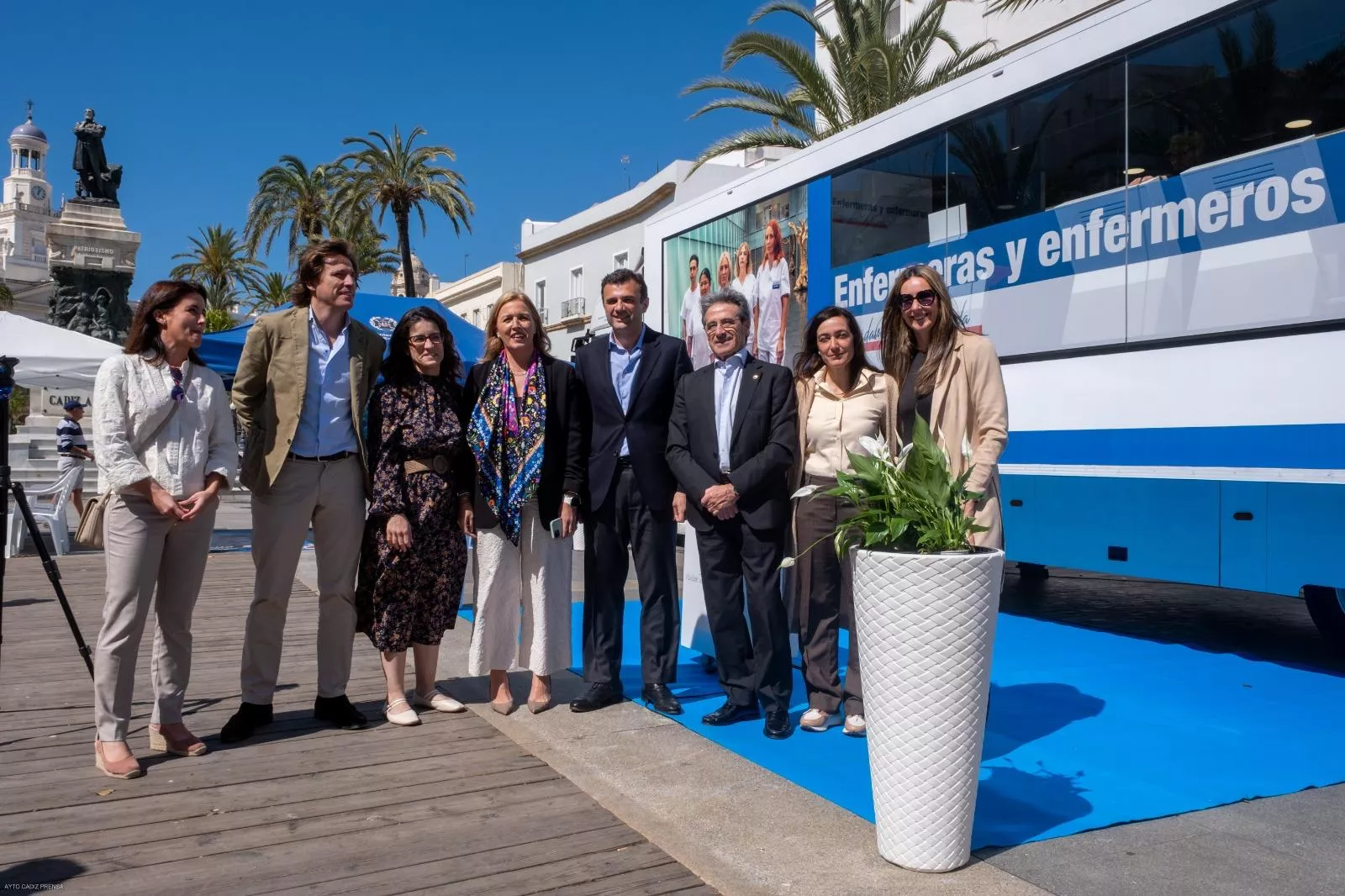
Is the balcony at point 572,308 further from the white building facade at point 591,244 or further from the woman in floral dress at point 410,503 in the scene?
the woman in floral dress at point 410,503

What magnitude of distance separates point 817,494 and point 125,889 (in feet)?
8.79

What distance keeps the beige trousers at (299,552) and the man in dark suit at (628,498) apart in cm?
111

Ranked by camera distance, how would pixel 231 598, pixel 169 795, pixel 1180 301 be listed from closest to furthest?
pixel 169 795
pixel 1180 301
pixel 231 598

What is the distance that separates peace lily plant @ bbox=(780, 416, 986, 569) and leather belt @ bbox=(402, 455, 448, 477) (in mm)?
2163

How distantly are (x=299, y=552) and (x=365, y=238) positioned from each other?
34.5 metres

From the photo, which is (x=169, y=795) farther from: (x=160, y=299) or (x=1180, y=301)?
(x=1180, y=301)

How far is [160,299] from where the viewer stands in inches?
162

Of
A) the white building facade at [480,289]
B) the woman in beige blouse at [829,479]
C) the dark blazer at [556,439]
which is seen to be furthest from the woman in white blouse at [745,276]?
the white building facade at [480,289]

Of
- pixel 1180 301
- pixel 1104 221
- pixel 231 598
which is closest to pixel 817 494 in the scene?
pixel 1180 301

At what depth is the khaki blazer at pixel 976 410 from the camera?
4.24 meters

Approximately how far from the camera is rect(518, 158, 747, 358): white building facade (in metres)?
34.3

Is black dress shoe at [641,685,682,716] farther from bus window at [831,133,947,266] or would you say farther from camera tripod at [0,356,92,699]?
bus window at [831,133,947,266]

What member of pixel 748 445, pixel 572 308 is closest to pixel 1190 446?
pixel 748 445

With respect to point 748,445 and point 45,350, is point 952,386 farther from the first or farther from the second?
point 45,350
